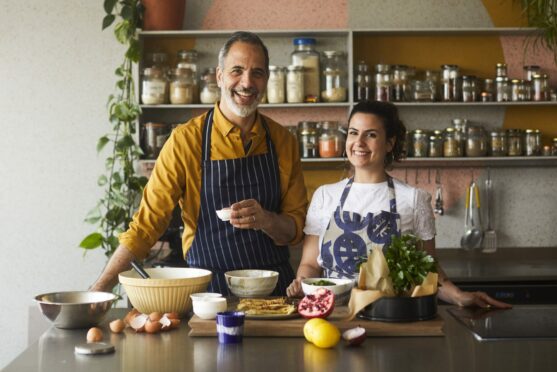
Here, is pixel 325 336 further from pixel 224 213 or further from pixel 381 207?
pixel 381 207

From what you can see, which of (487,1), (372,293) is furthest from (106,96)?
(372,293)

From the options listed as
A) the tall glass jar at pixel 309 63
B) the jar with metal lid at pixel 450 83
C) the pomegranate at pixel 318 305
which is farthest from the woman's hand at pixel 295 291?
the jar with metal lid at pixel 450 83

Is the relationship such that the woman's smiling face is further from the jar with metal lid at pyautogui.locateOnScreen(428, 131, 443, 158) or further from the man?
the jar with metal lid at pyautogui.locateOnScreen(428, 131, 443, 158)

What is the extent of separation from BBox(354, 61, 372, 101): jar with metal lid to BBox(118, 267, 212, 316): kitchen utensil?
93.9 inches

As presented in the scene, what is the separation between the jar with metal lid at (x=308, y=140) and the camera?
15.0ft

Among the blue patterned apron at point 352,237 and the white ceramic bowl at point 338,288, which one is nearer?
the white ceramic bowl at point 338,288

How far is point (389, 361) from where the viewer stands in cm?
196

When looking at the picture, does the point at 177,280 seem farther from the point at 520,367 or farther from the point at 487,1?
the point at 487,1

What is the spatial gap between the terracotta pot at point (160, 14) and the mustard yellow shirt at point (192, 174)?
1674mm

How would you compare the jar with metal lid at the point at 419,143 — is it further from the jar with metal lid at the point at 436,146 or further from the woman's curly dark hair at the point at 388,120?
the woman's curly dark hair at the point at 388,120

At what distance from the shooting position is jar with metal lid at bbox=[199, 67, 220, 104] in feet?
15.0

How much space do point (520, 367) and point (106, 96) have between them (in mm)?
3407

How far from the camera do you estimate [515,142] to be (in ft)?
15.2

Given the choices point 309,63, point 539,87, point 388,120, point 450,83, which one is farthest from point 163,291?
point 539,87
